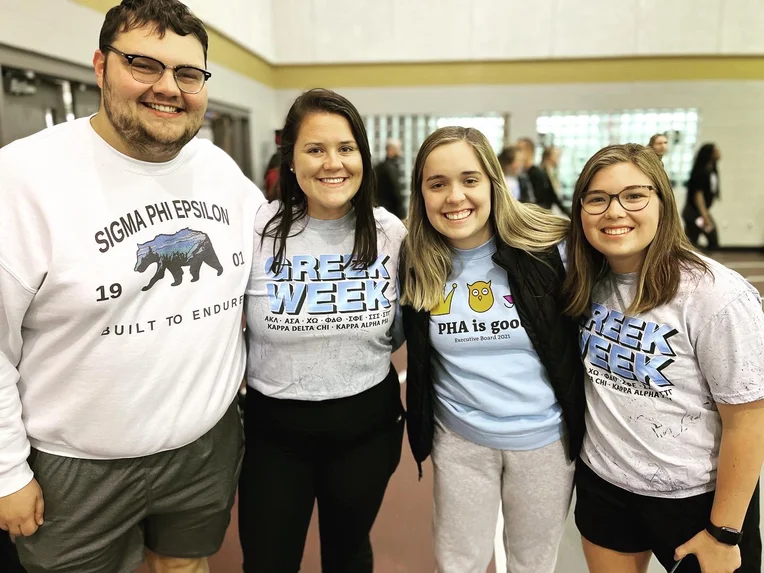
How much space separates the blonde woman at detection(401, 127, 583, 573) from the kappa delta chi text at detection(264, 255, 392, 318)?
0.13 meters

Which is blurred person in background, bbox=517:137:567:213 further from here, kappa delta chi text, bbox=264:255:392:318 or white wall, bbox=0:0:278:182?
kappa delta chi text, bbox=264:255:392:318

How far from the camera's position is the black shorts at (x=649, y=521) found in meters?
1.33

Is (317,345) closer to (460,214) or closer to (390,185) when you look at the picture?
(460,214)

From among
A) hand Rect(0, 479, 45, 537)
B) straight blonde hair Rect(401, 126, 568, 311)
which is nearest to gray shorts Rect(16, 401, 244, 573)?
hand Rect(0, 479, 45, 537)

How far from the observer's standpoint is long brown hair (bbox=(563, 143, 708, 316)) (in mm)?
1290

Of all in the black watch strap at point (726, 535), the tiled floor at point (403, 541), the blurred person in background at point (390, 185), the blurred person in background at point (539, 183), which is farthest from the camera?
the blurred person in background at point (390, 185)

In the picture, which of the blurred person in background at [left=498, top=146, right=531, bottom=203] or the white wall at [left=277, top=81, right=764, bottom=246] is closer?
the blurred person in background at [left=498, top=146, right=531, bottom=203]

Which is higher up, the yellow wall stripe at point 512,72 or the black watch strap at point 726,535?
the yellow wall stripe at point 512,72

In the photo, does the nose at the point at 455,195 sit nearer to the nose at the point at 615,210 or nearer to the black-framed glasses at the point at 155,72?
the nose at the point at 615,210

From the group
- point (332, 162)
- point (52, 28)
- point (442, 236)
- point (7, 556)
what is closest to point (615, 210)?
point (442, 236)

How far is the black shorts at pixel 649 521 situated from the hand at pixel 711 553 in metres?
0.03

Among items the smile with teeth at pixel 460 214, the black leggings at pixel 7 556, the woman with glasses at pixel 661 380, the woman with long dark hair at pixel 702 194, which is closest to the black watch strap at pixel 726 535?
the woman with glasses at pixel 661 380

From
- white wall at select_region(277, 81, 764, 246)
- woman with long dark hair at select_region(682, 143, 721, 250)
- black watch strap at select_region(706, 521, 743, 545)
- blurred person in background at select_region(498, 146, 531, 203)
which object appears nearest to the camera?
black watch strap at select_region(706, 521, 743, 545)

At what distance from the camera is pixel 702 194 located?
730 centimetres
